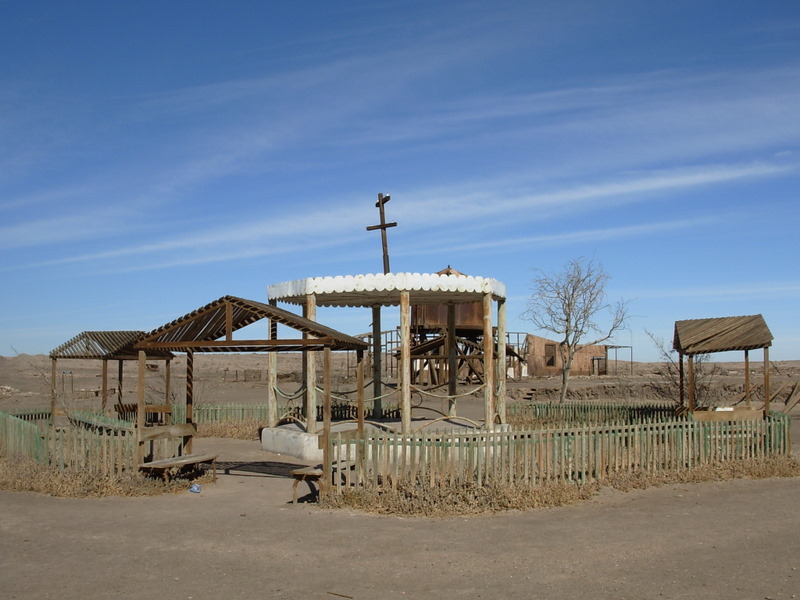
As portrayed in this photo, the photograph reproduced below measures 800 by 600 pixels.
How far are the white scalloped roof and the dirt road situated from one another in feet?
16.7

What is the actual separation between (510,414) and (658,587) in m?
16.8

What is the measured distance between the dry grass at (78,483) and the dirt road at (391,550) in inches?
12.6

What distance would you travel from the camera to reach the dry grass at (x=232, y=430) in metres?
20.9

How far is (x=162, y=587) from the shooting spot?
7238 mm

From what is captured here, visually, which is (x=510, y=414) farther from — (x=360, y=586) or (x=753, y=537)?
(x=360, y=586)

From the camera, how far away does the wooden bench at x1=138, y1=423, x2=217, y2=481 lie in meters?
12.5

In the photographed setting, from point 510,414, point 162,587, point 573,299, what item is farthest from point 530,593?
point 573,299

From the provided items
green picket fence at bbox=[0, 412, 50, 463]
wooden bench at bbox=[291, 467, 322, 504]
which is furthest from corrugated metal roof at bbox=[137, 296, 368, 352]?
green picket fence at bbox=[0, 412, 50, 463]

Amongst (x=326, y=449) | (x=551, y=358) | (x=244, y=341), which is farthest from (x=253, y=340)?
(x=551, y=358)

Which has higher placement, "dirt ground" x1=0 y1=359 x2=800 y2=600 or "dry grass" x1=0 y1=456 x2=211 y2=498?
"dry grass" x1=0 y1=456 x2=211 y2=498

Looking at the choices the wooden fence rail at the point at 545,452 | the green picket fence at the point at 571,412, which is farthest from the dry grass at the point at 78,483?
the green picket fence at the point at 571,412

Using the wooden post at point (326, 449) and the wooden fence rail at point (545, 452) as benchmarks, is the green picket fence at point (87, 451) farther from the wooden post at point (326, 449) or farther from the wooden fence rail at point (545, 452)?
the wooden fence rail at point (545, 452)

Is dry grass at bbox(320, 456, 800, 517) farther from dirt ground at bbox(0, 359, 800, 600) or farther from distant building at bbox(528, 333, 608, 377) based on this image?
distant building at bbox(528, 333, 608, 377)

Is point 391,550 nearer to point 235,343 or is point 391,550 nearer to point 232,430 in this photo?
point 235,343
